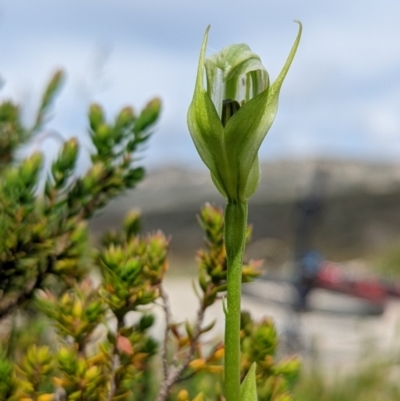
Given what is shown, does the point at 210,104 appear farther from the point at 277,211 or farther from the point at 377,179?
the point at 377,179

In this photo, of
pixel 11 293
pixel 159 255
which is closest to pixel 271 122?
pixel 159 255

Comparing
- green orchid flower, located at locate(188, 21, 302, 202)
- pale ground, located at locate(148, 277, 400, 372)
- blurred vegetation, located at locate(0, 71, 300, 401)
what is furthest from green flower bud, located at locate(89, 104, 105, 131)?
pale ground, located at locate(148, 277, 400, 372)

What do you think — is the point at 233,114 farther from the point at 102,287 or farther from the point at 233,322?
the point at 102,287

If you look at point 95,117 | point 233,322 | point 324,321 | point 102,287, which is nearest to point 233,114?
point 233,322

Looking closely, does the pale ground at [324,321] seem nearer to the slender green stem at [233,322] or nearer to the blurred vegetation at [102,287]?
the blurred vegetation at [102,287]

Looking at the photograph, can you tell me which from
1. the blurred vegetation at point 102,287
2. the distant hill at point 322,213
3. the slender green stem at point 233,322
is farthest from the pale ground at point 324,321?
the distant hill at point 322,213

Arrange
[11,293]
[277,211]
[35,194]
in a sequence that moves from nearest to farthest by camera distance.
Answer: [35,194]
[11,293]
[277,211]
